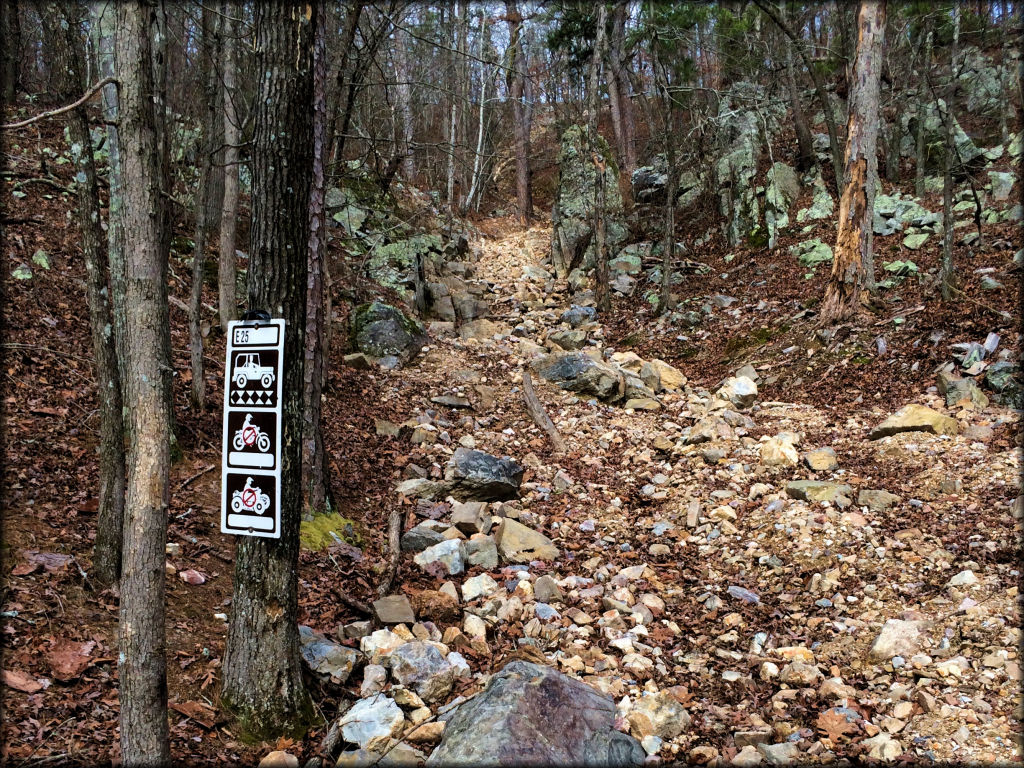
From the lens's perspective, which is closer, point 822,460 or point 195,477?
point 195,477

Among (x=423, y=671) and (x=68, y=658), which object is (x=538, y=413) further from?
(x=68, y=658)

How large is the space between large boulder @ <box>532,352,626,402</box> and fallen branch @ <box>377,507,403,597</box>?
4.05 meters

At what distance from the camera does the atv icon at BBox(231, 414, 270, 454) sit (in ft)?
9.46

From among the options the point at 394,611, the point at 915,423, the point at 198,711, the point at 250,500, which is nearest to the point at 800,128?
the point at 915,423

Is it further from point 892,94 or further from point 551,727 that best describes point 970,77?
point 551,727

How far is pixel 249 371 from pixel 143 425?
0.55 meters

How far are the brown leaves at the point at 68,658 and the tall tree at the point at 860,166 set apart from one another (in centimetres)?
927

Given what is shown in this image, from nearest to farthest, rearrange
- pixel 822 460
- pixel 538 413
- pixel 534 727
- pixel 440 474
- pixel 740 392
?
pixel 534 727 → pixel 822 460 → pixel 440 474 → pixel 740 392 → pixel 538 413

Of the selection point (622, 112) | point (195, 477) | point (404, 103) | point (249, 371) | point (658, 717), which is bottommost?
point (658, 717)

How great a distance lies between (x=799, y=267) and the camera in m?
11.8

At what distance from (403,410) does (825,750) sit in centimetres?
638

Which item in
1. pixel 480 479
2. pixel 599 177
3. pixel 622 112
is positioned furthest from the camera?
pixel 622 112

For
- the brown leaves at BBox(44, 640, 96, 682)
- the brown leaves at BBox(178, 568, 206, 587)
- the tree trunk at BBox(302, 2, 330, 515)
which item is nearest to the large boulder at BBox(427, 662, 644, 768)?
the brown leaves at BBox(44, 640, 96, 682)

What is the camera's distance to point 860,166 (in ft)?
28.8
